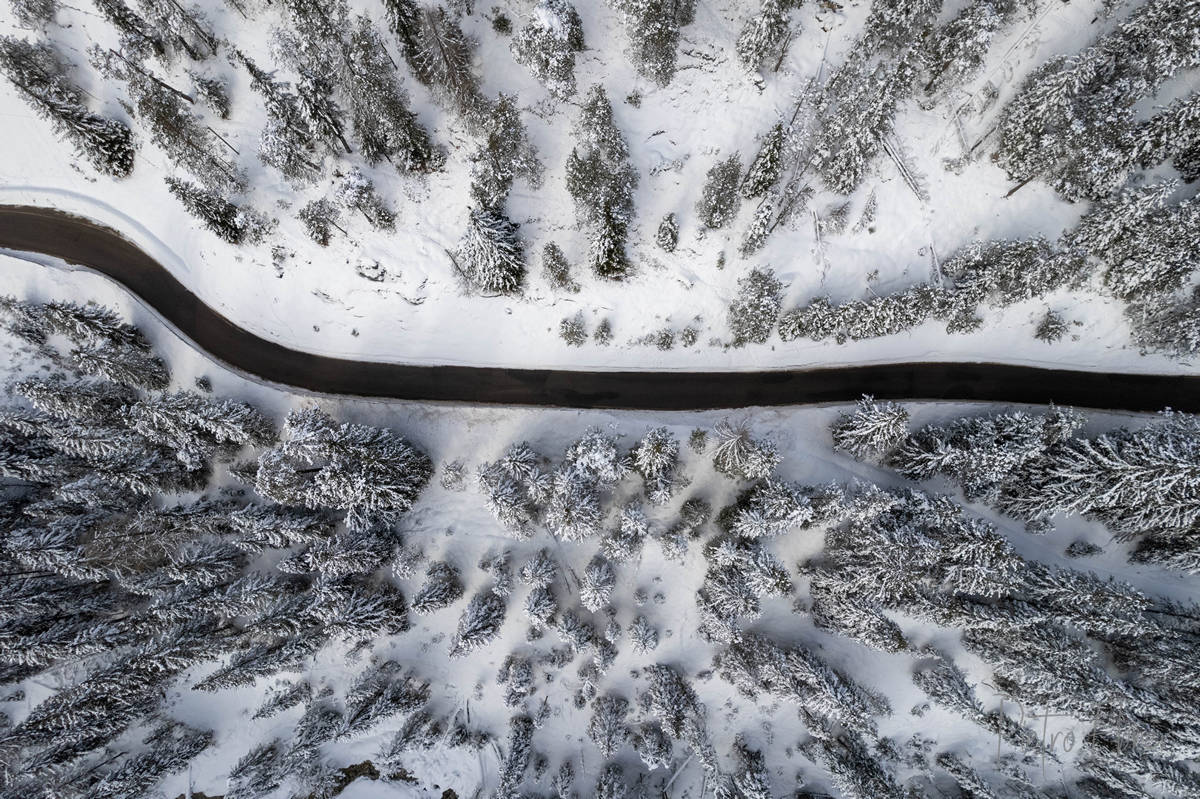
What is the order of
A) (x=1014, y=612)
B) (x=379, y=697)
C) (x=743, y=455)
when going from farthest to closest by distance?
(x=379, y=697), (x=743, y=455), (x=1014, y=612)

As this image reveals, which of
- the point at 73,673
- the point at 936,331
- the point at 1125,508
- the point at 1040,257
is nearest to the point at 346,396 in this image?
the point at 73,673

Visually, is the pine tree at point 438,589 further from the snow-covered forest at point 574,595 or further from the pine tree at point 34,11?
the pine tree at point 34,11

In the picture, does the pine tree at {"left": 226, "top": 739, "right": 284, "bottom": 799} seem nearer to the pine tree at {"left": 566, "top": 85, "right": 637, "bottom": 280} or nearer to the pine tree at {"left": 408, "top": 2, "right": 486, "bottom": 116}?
the pine tree at {"left": 566, "top": 85, "right": 637, "bottom": 280}

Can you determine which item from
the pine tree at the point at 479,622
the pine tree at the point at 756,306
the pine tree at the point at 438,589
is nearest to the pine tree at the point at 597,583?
the pine tree at the point at 479,622

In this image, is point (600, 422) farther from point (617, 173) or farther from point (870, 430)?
point (870, 430)

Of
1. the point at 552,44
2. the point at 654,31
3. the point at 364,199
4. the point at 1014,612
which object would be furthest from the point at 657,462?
the point at 654,31

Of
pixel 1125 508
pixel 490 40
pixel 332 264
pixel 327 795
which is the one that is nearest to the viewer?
pixel 1125 508

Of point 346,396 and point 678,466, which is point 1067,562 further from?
point 346,396
